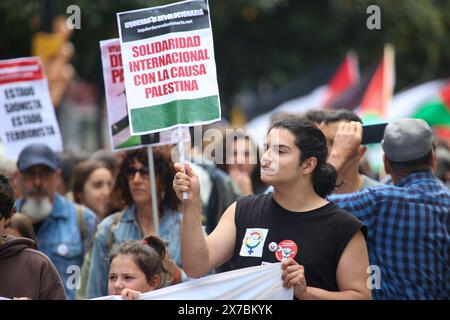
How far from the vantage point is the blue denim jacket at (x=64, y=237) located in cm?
723

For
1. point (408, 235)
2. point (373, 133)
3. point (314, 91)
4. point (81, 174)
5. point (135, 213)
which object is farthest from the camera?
point (314, 91)

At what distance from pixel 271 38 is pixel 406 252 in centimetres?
1684

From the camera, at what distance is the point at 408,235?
17.1ft

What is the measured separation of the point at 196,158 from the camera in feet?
28.7

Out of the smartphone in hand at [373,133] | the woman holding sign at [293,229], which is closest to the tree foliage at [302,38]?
the smartphone in hand at [373,133]

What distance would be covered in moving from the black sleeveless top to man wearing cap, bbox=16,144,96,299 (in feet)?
8.40

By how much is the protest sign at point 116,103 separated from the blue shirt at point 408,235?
4.85ft

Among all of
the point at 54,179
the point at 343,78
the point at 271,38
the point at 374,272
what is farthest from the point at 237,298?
the point at 271,38

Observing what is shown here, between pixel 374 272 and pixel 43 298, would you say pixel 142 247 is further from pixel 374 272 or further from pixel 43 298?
pixel 374 272

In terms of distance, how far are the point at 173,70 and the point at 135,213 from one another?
6.19 feet

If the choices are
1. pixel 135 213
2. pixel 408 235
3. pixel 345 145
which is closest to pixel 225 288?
pixel 408 235

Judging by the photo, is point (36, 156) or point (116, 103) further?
point (36, 156)

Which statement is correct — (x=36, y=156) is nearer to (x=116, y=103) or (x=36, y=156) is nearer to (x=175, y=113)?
(x=116, y=103)
